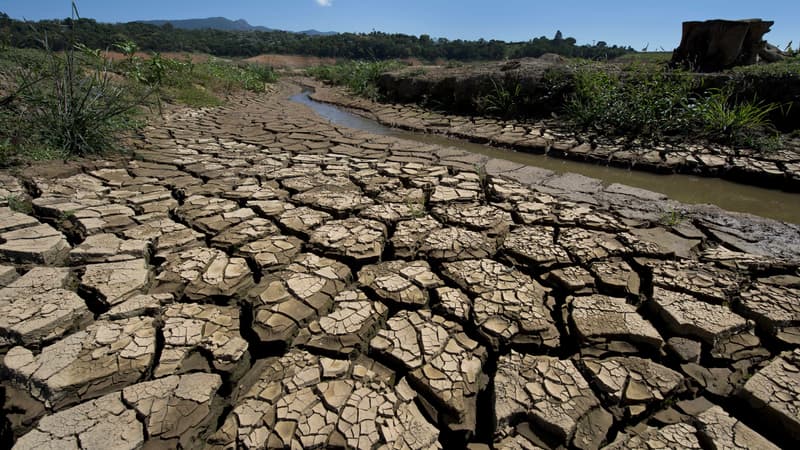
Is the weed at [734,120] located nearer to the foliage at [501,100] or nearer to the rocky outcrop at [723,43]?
the rocky outcrop at [723,43]

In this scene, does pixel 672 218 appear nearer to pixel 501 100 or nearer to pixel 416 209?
pixel 416 209

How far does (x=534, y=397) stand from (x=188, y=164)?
2.97 meters

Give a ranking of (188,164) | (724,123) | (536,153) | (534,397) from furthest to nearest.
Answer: (536,153) < (724,123) < (188,164) < (534,397)

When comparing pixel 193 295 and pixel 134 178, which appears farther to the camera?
pixel 134 178

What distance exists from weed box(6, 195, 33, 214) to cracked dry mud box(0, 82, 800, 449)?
0.06 metres

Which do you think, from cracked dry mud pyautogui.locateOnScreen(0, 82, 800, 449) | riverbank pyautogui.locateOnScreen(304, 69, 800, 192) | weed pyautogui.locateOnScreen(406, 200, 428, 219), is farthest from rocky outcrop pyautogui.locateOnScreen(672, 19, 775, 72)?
weed pyautogui.locateOnScreen(406, 200, 428, 219)

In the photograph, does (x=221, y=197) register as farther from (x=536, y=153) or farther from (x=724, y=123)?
(x=724, y=123)

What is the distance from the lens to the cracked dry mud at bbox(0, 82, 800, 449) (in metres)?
1.09

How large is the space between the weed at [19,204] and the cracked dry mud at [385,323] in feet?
0.21

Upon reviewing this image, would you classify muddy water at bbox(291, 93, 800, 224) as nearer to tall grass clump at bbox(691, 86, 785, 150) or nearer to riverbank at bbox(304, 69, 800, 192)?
riverbank at bbox(304, 69, 800, 192)

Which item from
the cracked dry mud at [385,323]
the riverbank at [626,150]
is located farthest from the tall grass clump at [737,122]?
the cracked dry mud at [385,323]

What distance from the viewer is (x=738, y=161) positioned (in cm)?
352

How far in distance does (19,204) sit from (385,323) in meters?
2.17

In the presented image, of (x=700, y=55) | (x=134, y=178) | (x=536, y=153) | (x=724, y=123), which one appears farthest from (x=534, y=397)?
(x=700, y=55)
